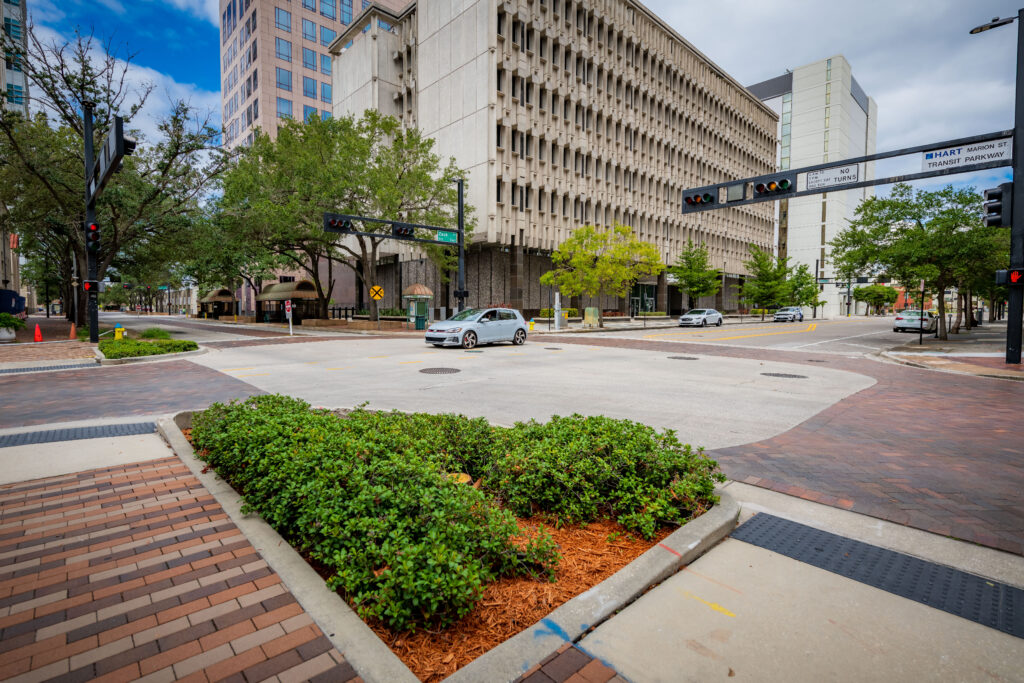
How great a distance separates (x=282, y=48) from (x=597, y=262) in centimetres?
4696

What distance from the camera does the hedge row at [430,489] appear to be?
8.06ft

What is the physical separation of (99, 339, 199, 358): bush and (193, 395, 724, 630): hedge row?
38.6ft

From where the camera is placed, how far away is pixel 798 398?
30.3ft

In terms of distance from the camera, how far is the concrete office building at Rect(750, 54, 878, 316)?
3349 inches

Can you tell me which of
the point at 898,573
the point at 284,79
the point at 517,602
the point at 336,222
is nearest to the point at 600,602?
the point at 517,602

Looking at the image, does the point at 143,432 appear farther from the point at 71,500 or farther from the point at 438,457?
the point at 438,457

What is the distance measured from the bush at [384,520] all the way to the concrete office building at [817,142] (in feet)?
312

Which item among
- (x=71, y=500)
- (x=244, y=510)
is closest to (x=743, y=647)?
(x=244, y=510)

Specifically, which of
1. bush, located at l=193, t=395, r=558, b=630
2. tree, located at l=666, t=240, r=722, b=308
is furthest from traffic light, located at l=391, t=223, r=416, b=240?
tree, located at l=666, t=240, r=722, b=308

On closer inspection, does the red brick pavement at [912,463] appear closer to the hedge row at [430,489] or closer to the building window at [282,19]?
the hedge row at [430,489]

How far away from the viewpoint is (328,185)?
29.1 meters

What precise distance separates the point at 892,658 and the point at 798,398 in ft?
25.7

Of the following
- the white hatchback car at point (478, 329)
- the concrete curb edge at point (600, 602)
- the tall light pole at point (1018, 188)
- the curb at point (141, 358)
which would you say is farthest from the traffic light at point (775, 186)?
the curb at point (141, 358)

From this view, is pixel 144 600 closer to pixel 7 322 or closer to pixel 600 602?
pixel 600 602
